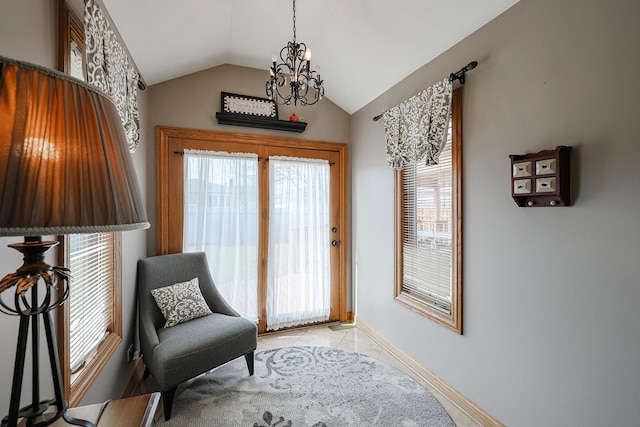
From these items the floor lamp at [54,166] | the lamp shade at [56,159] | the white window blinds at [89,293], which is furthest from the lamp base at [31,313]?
the white window blinds at [89,293]

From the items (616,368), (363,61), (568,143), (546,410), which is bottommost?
(546,410)

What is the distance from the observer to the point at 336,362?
2.70 meters

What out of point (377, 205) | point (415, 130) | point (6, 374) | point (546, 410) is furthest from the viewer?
point (377, 205)

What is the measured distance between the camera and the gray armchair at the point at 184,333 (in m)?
1.94

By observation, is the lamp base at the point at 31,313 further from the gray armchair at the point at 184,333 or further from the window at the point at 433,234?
the window at the point at 433,234

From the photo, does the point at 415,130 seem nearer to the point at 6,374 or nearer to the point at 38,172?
the point at 38,172

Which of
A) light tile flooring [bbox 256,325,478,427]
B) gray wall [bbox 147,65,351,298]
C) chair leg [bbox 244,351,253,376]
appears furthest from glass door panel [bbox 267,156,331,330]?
chair leg [bbox 244,351,253,376]

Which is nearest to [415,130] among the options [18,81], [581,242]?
[581,242]

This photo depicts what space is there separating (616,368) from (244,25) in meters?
3.21

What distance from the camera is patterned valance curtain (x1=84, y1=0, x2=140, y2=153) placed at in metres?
1.36

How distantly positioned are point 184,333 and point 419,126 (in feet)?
7.72

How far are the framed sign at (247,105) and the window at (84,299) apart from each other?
1515 millimetres

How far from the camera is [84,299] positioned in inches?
64.2

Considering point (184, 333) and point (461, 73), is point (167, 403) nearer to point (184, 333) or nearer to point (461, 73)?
point (184, 333)
